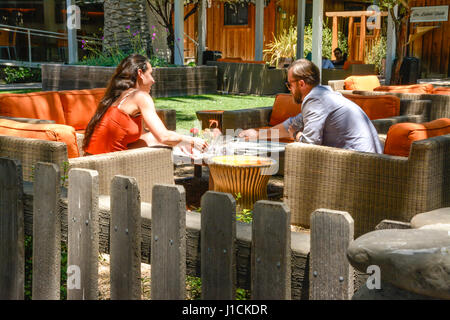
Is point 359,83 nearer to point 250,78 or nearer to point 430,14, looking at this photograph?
point 250,78

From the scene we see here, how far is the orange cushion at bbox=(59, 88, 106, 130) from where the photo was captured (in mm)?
6488

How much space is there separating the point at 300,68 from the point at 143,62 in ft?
3.84

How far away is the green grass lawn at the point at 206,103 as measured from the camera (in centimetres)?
1083

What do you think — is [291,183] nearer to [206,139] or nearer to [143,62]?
[206,139]

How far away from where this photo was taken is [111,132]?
4.16m

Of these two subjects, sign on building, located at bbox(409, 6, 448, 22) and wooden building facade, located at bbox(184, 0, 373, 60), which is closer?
sign on building, located at bbox(409, 6, 448, 22)

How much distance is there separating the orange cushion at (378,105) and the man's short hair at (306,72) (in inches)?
93.8

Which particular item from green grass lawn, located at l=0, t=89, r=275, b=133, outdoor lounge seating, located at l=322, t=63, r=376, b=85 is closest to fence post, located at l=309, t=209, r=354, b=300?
green grass lawn, located at l=0, t=89, r=275, b=133

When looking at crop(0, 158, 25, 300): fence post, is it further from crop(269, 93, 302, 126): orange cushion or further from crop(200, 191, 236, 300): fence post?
crop(269, 93, 302, 126): orange cushion

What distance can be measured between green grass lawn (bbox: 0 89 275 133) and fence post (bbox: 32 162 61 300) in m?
7.63

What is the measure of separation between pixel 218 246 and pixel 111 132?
103 inches

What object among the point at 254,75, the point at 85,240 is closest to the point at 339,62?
the point at 254,75

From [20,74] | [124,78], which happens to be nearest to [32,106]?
[124,78]

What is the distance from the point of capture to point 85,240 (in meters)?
1.93
